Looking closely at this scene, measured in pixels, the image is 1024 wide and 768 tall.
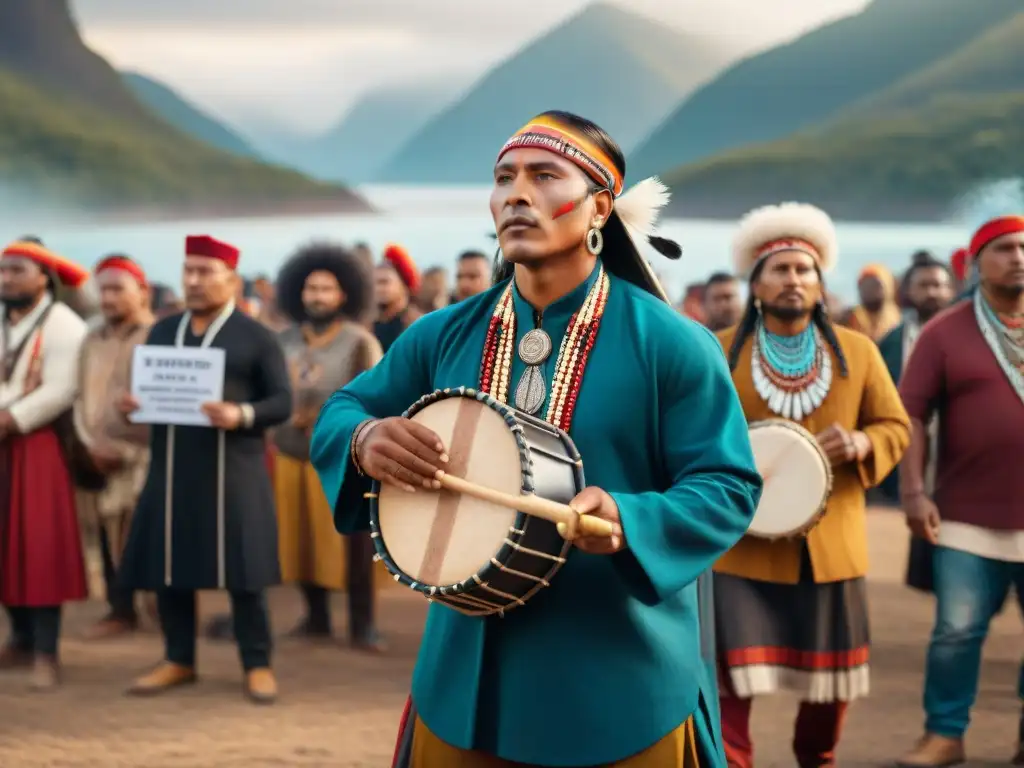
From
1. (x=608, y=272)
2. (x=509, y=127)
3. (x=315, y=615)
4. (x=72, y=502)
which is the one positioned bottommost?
(x=315, y=615)

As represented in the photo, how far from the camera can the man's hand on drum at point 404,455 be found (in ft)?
8.83

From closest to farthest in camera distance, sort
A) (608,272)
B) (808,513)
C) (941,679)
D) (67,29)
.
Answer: (608,272), (808,513), (941,679), (67,29)

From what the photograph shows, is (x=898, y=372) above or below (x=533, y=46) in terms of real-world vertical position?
below

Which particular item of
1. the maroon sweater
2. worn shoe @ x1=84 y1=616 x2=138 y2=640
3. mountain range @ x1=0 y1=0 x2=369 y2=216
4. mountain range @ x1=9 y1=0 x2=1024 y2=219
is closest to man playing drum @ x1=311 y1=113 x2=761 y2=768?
the maroon sweater

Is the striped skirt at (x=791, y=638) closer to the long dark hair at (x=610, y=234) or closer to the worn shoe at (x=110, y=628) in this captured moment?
the long dark hair at (x=610, y=234)

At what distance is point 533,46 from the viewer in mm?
26734

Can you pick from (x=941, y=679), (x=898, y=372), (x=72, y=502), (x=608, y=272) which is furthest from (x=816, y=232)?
(x=898, y=372)

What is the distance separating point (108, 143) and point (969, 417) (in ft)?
75.5

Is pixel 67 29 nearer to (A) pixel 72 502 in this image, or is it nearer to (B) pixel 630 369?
(A) pixel 72 502

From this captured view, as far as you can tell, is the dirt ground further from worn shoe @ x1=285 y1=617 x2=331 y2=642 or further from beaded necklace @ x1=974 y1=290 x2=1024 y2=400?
beaded necklace @ x1=974 y1=290 x2=1024 y2=400

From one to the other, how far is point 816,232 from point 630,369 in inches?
102

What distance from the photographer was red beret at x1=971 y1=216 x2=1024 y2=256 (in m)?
5.49

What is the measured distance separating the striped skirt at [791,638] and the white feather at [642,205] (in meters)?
2.31

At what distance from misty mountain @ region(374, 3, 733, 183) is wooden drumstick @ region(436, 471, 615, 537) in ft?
78.8
